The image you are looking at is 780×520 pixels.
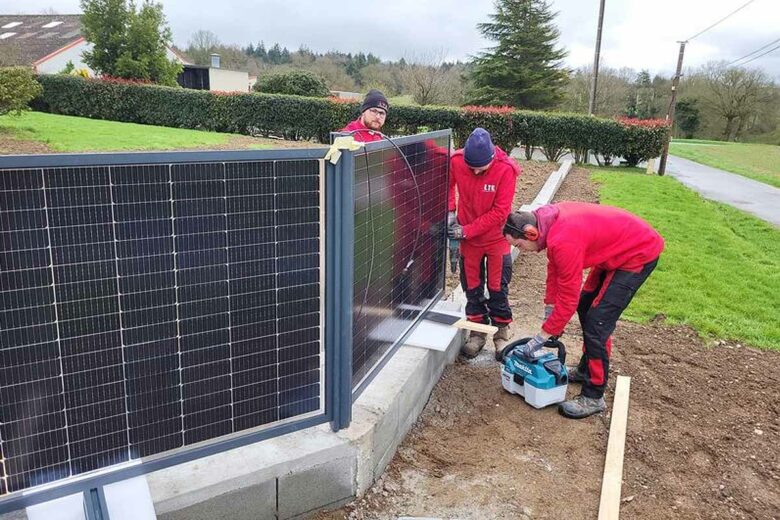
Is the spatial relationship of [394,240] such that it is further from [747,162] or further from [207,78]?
[207,78]

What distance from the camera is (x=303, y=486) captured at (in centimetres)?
316

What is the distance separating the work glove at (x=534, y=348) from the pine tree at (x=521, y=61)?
34.8 meters

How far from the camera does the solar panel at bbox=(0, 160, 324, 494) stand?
94.3 inches

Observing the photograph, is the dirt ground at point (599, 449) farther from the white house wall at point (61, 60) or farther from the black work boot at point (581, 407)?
the white house wall at point (61, 60)

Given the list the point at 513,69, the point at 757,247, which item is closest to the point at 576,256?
the point at 757,247

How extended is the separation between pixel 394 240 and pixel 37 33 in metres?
50.7

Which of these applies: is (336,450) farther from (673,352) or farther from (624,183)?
(624,183)

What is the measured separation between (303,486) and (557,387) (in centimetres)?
221

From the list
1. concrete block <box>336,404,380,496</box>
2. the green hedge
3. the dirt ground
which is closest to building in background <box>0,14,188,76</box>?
the green hedge

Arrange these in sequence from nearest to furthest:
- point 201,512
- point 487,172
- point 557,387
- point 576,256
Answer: point 201,512, point 576,256, point 557,387, point 487,172

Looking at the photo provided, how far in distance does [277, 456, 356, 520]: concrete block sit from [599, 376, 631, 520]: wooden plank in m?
1.45

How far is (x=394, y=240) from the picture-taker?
168 inches

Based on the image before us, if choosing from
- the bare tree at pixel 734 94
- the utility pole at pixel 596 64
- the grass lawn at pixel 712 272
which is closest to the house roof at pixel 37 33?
the utility pole at pixel 596 64

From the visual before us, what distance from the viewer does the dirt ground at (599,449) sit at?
11.6ft
